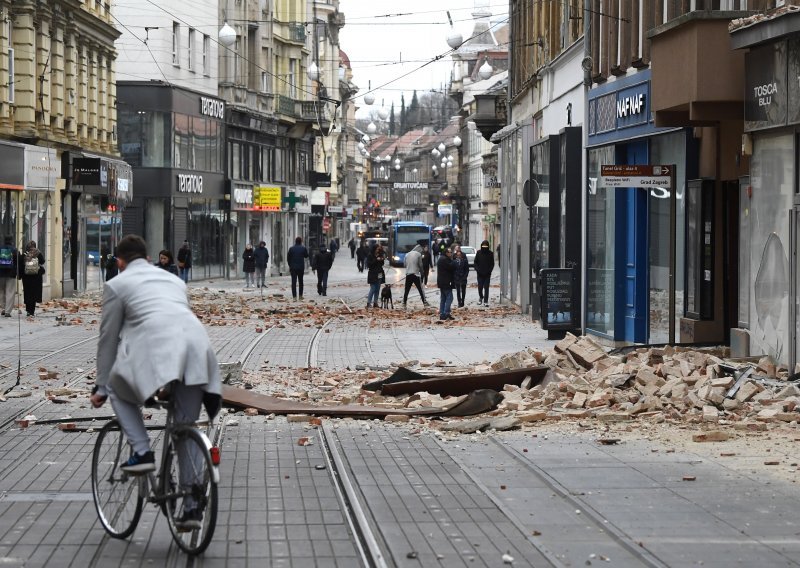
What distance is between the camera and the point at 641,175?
2056cm

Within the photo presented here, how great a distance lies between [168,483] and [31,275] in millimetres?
25460

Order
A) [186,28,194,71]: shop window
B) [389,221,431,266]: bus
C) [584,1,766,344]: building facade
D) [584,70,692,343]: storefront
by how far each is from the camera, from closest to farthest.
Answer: [584,1,766,344]: building facade, [584,70,692,343]: storefront, [186,28,194,71]: shop window, [389,221,431,266]: bus

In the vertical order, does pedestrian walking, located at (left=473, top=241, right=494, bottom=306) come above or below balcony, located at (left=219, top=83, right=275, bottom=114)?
below

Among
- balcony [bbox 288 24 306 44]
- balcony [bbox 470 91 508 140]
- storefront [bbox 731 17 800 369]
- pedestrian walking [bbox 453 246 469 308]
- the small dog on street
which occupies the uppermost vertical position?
balcony [bbox 288 24 306 44]

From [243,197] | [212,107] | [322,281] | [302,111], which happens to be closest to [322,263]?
[322,281]

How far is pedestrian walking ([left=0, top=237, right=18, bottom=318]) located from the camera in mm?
32062

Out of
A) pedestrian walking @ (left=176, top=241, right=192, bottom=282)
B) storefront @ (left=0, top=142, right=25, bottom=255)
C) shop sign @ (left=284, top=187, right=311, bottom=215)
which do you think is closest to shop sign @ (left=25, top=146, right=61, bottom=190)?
storefront @ (left=0, top=142, right=25, bottom=255)

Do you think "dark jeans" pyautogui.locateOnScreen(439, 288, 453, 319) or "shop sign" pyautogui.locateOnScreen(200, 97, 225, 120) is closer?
"dark jeans" pyautogui.locateOnScreen(439, 288, 453, 319)

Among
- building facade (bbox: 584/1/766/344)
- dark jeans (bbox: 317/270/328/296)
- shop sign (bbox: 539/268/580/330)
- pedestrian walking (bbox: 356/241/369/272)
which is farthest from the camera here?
pedestrian walking (bbox: 356/241/369/272)

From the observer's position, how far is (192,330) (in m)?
8.10

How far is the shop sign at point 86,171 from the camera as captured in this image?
44188 millimetres

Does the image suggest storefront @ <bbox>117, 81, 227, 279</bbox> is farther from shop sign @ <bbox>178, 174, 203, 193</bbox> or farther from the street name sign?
the street name sign

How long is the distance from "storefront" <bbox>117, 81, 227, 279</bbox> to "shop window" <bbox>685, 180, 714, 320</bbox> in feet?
127

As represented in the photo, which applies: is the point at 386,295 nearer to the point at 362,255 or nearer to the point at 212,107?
the point at 212,107
